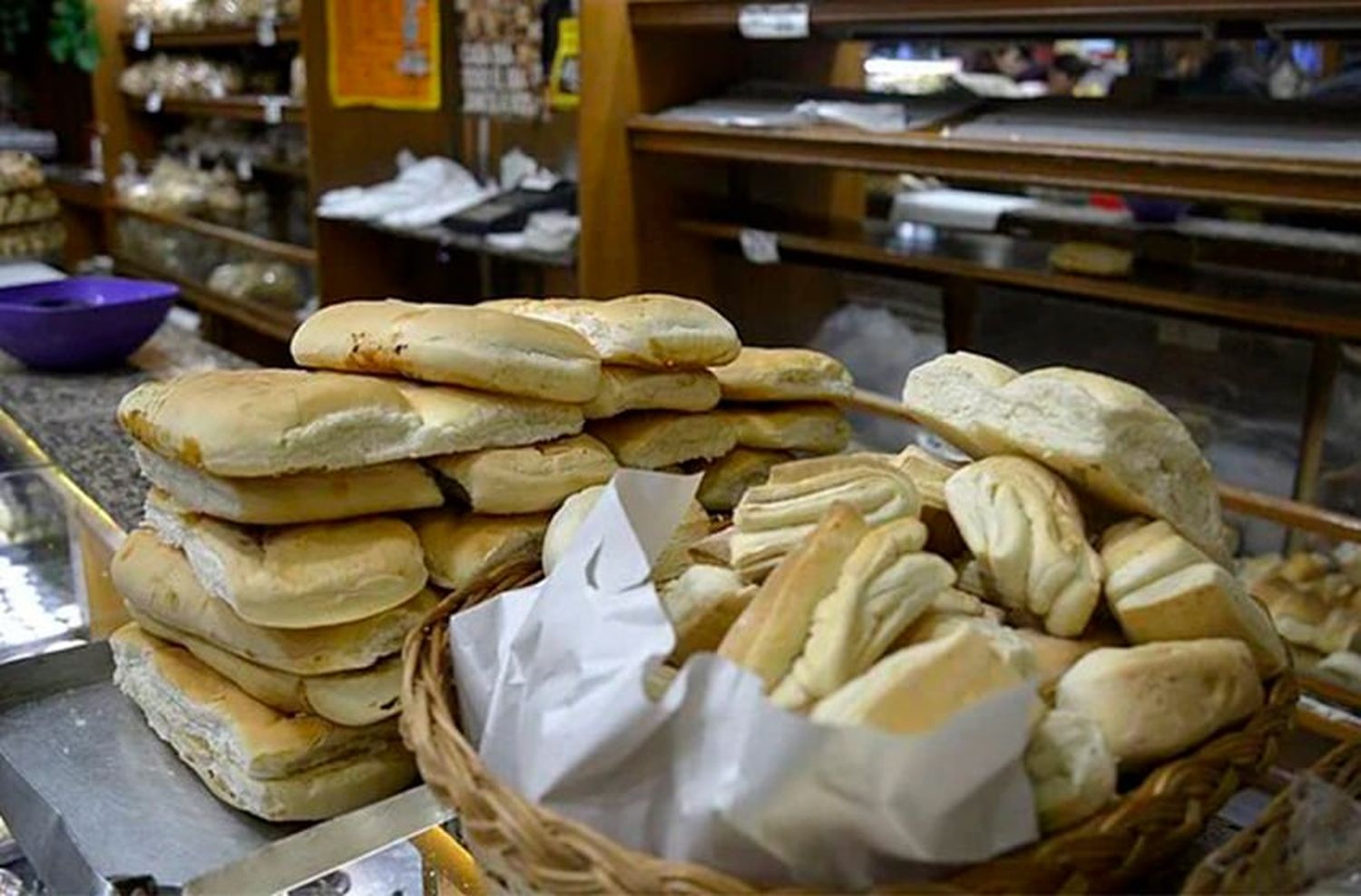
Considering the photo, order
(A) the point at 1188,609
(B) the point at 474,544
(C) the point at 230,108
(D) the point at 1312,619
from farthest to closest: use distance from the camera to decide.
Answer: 1. (C) the point at 230,108
2. (D) the point at 1312,619
3. (B) the point at 474,544
4. (A) the point at 1188,609

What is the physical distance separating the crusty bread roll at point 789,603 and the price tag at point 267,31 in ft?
13.1

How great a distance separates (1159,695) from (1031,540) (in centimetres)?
13

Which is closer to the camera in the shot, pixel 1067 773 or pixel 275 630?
pixel 1067 773

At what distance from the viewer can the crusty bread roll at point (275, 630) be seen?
98 centimetres

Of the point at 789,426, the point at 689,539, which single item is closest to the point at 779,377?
the point at 789,426

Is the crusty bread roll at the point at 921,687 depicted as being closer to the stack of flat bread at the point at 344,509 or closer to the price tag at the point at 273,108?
the stack of flat bread at the point at 344,509

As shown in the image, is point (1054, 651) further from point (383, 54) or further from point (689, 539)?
point (383, 54)

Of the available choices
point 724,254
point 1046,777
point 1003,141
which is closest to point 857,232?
point 724,254

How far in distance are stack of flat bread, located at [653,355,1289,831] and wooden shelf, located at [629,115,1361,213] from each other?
102 centimetres

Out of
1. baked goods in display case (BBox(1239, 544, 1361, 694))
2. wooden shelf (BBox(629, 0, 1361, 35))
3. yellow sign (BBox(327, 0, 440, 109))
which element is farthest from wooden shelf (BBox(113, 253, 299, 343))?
baked goods in display case (BBox(1239, 544, 1361, 694))

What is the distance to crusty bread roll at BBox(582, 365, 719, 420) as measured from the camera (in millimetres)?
1140

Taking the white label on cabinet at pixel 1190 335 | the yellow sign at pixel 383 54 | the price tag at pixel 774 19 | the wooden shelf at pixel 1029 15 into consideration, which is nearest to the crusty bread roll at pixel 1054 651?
the wooden shelf at pixel 1029 15

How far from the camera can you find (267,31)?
4.24m

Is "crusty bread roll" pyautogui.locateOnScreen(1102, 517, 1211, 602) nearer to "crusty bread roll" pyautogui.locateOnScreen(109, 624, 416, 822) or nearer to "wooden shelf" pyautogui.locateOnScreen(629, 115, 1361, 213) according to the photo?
"crusty bread roll" pyautogui.locateOnScreen(109, 624, 416, 822)
